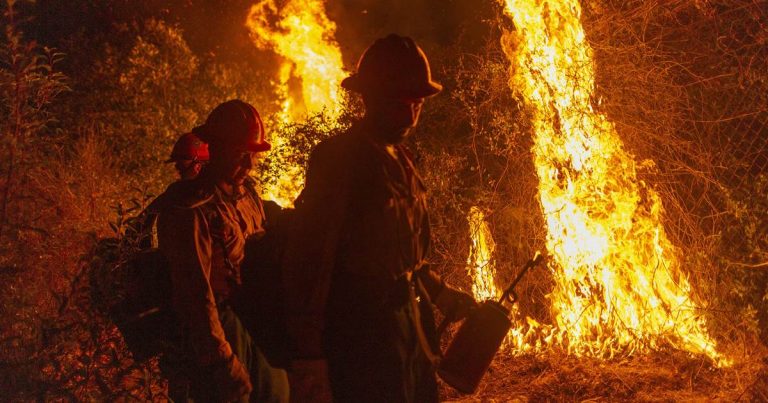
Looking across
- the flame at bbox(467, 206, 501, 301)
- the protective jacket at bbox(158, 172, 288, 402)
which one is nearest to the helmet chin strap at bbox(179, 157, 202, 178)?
the protective jacket at bbox(158, 172, 288, 402)

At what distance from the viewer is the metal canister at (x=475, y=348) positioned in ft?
9.50

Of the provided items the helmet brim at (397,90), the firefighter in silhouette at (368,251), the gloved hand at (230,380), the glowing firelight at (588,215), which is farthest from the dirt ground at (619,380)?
the helmet brim at (397,90)

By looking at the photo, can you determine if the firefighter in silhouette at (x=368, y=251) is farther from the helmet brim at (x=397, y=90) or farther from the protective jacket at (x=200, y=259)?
the protective jacket at (x=200, y=259)

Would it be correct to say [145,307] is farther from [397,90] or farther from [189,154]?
[189,154]

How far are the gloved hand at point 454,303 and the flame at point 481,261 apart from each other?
2.87m

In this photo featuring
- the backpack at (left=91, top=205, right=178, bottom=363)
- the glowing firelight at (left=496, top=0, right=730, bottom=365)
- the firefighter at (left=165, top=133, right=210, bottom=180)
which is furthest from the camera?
the glowing firelight at (left=496, top=0, right=730, bottom=365)

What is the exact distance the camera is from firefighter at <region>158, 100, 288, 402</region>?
295 centimetres

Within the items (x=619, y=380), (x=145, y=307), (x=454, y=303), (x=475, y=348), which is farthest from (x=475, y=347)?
(x=619, y=380)

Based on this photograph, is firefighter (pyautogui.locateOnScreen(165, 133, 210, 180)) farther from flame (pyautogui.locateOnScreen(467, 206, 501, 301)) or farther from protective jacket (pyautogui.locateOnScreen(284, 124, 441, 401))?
flame (pyautogui.locateOnScreen(467, 206, 501, 301))

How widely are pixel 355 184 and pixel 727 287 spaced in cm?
423

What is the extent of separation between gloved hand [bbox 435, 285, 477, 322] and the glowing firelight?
2777mm

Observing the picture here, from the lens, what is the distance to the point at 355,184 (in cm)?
253

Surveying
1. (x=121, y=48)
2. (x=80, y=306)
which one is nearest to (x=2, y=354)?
(x=80, y=306)

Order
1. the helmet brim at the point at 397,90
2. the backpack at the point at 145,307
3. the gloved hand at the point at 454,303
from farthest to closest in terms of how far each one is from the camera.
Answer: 1. the backpack at the point at 145,307
2. the gloved hand at the point at 454,303
3. the helmet brim at the point at 397,90
